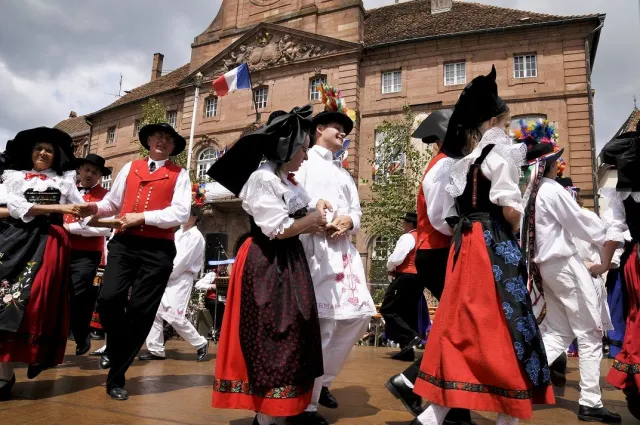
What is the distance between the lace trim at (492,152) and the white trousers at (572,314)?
5.32ft

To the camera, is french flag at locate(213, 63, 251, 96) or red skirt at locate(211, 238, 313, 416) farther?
french flag at locate(213, 63, 251, 96)

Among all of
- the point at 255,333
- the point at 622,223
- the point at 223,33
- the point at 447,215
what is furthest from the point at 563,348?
the point at 223,33

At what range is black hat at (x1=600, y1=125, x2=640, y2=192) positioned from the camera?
3867mm

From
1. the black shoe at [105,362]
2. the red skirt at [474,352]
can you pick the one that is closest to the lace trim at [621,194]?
the red skirt at [474,352]

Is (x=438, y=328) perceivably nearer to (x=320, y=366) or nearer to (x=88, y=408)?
(x=320, y=366)

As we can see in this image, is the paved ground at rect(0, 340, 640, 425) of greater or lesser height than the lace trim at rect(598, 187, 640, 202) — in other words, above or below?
below

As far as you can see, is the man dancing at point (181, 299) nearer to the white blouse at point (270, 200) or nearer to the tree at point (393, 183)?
the white blouse at point (270, 200)

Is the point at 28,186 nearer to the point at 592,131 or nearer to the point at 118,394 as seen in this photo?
the point at 118,394

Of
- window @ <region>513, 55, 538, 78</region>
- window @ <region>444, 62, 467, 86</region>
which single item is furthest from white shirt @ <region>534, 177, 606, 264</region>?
window @ <region>513, 55, 538, 78</region>

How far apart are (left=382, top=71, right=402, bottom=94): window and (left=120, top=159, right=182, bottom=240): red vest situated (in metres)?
20.1

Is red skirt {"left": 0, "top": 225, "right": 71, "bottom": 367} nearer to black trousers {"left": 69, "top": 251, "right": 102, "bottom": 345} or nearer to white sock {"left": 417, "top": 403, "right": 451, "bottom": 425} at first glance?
black trousers {"left": 69, "top": 251, "right": 102, "bottom": 345}

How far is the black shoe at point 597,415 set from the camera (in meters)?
3.66

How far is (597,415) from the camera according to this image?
3689 millimetres

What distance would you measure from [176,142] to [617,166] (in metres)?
3.88
